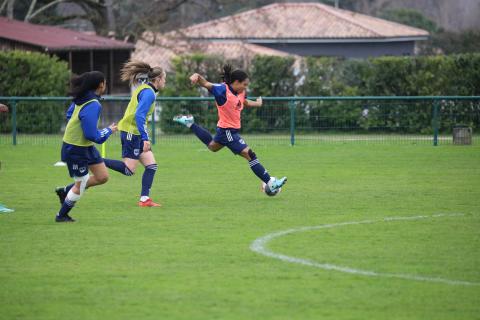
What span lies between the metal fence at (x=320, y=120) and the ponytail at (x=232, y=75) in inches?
393

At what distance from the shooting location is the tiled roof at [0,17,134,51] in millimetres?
33531

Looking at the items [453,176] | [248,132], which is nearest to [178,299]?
[453,176]

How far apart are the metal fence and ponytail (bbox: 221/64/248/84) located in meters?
9.97

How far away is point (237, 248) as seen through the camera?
9797 mm

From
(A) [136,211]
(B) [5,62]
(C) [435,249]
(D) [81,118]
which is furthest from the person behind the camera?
(B) [5,62]

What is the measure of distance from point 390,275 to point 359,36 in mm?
37699

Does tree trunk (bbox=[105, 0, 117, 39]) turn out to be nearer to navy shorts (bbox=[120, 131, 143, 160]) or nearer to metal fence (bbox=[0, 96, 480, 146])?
metal fence (bbox=[0, 96, 480, 146])

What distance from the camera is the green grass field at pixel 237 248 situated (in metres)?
7.49

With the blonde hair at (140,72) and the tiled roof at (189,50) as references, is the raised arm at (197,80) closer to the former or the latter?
the blonde hair at (140,72)

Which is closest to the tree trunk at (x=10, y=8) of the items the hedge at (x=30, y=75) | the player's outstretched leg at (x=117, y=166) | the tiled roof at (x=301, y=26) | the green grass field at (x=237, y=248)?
the tiled roof at (x=301, y=26)

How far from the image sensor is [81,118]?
11.2 m

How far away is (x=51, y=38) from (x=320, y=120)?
14.0 m

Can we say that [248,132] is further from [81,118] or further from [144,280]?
[144,280]

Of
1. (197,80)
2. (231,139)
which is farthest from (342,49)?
(197,80)
